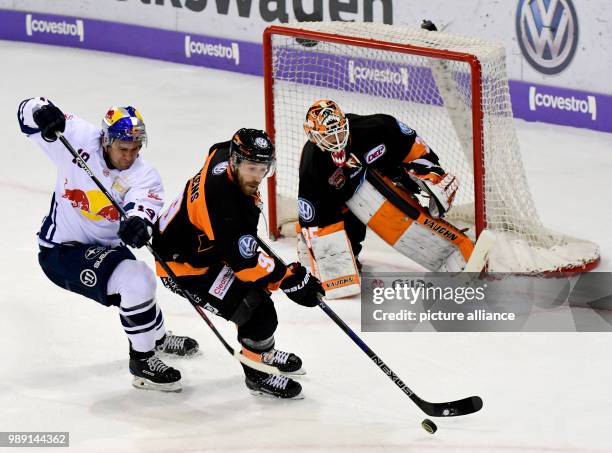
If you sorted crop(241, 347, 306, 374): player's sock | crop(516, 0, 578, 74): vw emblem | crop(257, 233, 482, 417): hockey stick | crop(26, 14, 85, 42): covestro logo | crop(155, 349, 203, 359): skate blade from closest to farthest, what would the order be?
crop(257, 233, 482, 417): hockey stick
crop(241, 347, 306, 374): player's sock
crop(155, 349, 203, 359): skate blade
crop(516, 0, 578, 74): vw emblem
crop(26, 14, 85, 42): covestro logo

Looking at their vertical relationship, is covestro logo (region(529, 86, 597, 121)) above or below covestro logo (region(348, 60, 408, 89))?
below

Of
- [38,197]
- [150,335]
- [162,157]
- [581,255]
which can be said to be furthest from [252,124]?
[150,335]

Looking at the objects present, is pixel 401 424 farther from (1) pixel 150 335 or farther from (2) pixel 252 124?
(2) pixel 252 124

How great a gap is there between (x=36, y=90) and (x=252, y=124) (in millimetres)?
1861

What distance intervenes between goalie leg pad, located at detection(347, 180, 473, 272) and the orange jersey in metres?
1.15

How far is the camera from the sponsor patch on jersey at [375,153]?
18.6 ft

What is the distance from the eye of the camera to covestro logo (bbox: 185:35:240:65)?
923cm

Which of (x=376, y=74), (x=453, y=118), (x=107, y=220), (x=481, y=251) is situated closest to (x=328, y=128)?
(x=481, y=251)

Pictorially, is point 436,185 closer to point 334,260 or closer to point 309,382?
point 334,260

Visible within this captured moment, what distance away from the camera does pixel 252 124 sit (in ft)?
26.9

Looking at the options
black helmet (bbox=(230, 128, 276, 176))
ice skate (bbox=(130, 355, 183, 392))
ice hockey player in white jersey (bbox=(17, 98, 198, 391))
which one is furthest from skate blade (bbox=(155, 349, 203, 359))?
black helmet (bbox=(230, 128, 276, 176))

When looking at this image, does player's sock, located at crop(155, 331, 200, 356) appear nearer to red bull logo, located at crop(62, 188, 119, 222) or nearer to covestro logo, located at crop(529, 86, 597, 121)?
red bull logo, located at crop(62, 188, 119, 222)

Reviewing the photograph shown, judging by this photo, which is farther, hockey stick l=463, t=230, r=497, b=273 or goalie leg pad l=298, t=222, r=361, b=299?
goalie leg pad l=298, t=222, r=361, b=299

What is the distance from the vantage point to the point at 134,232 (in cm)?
437
